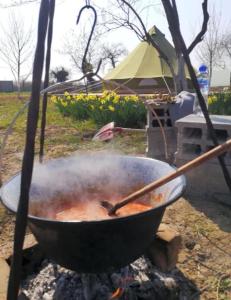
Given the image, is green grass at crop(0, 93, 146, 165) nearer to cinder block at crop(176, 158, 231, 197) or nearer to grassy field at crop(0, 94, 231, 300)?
grassy field at crop(0, 94, 231, 300)

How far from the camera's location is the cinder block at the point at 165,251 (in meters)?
1.69

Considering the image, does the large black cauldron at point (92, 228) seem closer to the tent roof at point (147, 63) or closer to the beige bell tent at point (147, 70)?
the beige bell tent at point (147, 70)

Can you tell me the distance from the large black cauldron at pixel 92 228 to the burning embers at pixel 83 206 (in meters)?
0.04

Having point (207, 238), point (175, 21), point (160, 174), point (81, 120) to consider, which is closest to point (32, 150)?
point (160, 174)

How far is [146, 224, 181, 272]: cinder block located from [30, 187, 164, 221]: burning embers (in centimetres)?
30

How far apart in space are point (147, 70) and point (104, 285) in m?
10.2

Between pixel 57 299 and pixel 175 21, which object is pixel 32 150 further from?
pixel 175 21

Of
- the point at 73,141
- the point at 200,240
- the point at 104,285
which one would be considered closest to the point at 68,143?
the point at 73,141

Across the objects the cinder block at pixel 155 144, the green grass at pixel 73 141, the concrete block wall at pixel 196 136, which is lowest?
the green grass at pixel 73 141

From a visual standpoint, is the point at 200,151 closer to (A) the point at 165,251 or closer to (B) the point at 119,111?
(A) the point at 165,251

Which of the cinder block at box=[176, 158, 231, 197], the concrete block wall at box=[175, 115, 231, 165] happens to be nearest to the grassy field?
the cinder block at box=[176, 158, 231, 197]

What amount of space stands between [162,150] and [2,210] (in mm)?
1576

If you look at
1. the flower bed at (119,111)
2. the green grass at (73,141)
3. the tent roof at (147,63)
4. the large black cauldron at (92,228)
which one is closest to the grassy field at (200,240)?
the green grass at (73,141)

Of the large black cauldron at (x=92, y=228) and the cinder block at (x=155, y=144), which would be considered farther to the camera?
the cinder block at (x=155, y=144)
